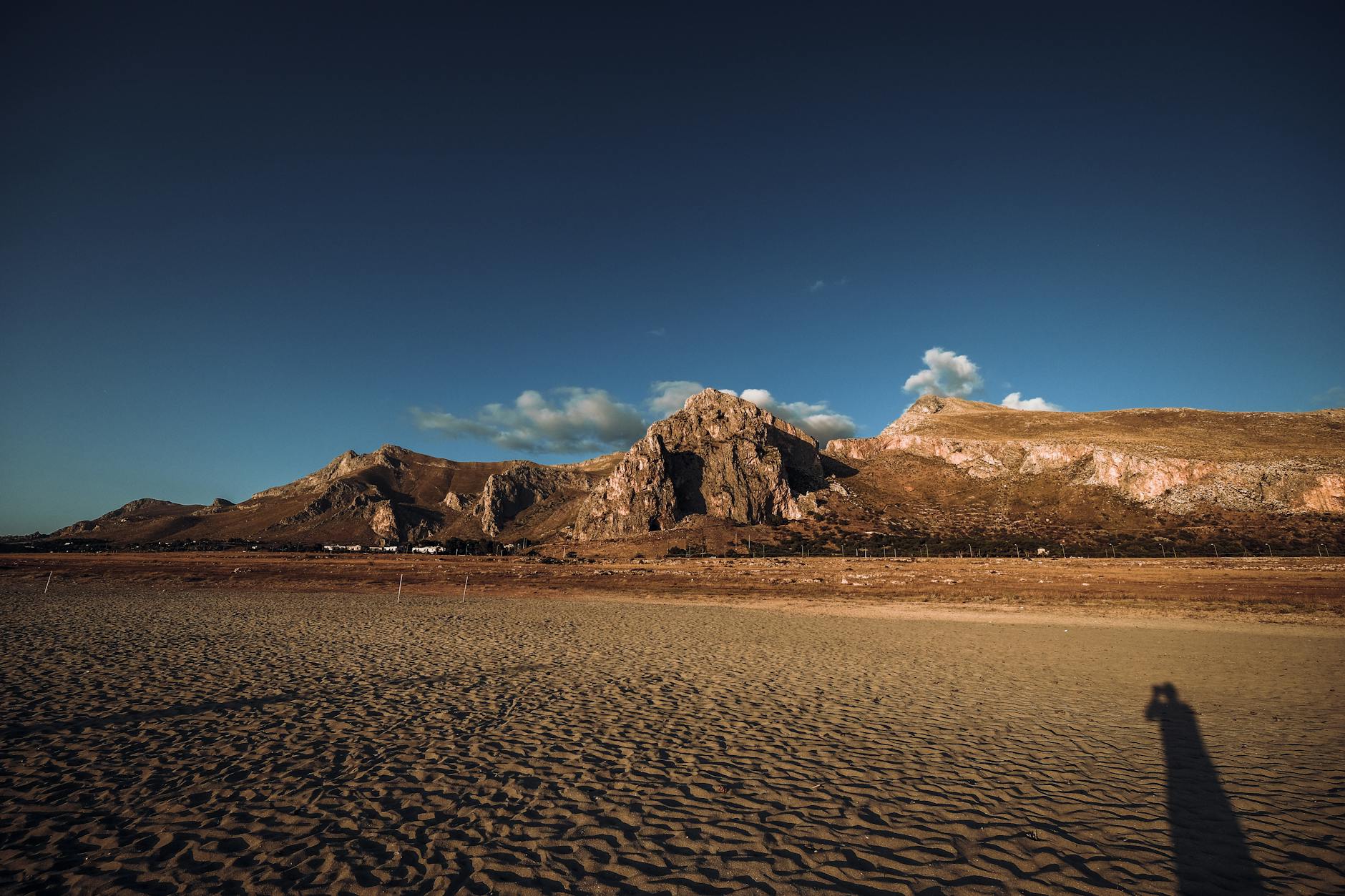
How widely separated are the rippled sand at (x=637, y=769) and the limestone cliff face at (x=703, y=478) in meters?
103

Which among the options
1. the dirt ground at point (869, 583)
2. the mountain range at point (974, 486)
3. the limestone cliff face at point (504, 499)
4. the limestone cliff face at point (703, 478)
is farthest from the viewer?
the limestone cliff face at point (504, 499)

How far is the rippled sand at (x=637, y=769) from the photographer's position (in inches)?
231

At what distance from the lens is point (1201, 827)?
6895mm

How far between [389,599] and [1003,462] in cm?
12770

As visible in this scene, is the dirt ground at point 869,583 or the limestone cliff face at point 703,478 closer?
the dirt ground at point 869,583

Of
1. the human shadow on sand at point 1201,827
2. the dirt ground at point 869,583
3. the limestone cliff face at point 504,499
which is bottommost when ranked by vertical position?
the dirt ground at point 869,583

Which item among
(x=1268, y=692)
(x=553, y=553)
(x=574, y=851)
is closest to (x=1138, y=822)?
(x=574, y=851)

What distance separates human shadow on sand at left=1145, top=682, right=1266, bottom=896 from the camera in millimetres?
5789

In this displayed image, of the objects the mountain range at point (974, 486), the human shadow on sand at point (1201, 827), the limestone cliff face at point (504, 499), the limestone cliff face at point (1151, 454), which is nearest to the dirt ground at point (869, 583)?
the human shadow on sand at point (1201, 827)

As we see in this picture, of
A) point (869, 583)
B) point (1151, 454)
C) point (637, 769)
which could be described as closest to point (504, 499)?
point (869, 583)

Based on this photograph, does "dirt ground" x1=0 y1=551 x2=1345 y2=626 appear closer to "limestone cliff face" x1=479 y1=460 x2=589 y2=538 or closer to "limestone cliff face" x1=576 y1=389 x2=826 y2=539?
"limestone cliff face" x1=576 y1=389 x2=826 y2=539

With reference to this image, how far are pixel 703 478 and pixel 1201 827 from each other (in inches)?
4784

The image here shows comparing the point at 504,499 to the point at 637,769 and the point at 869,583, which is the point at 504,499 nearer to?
the point at 869,583

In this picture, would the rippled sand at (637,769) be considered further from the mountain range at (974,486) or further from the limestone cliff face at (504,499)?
the limestone cliff face at (504,499)
